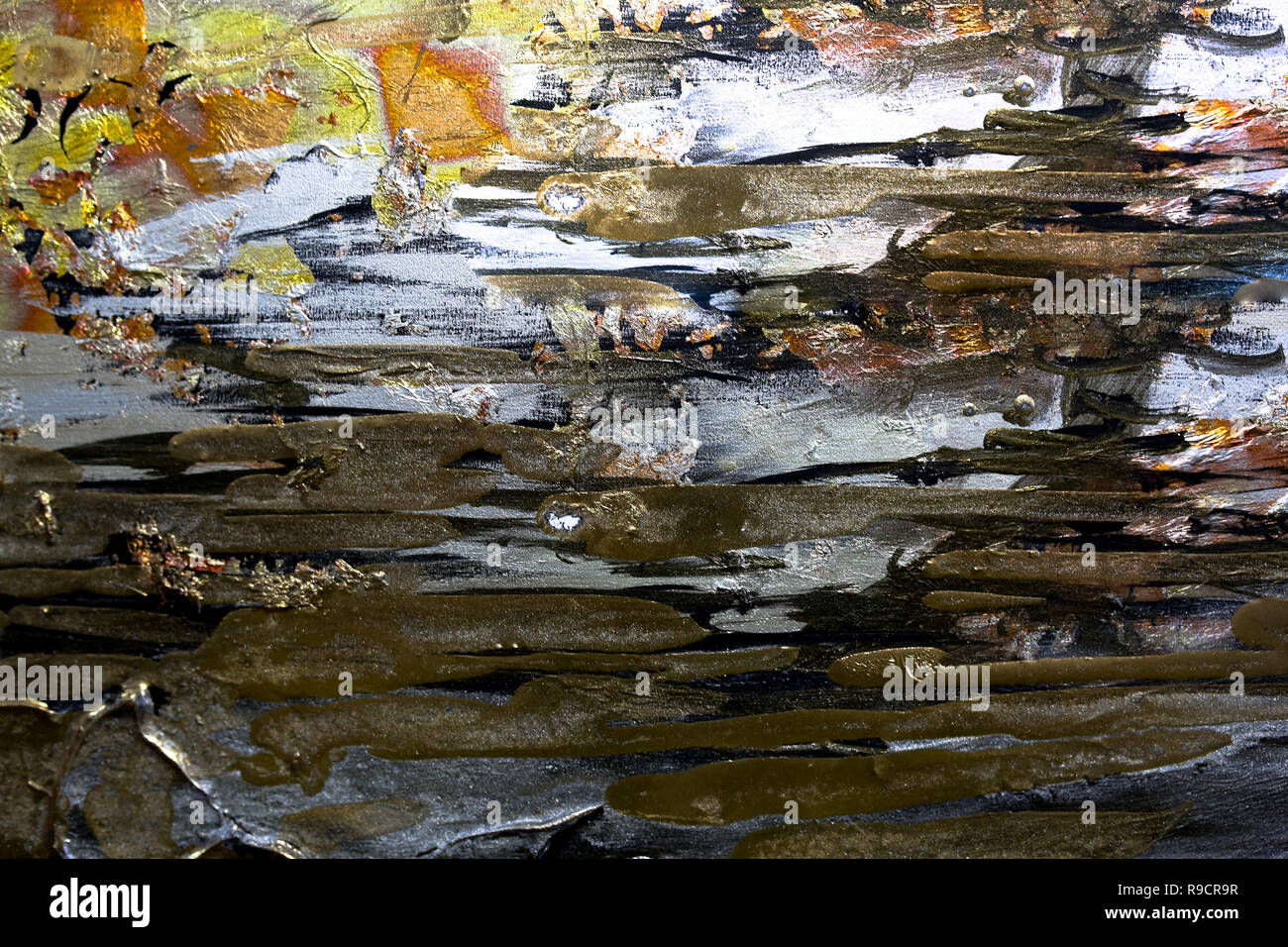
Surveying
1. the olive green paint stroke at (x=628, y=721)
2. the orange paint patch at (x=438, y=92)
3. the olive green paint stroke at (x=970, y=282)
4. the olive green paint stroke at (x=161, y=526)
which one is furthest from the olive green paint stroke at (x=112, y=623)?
the olive green paint stroke at (x=970, y=282)

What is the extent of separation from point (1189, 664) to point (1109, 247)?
1017mm

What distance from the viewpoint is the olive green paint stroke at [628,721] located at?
6.05ft

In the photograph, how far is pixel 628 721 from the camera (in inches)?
74.0

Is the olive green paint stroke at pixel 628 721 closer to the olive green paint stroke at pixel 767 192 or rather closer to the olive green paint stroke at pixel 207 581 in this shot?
the olive green paint stroke at pixel 207 581

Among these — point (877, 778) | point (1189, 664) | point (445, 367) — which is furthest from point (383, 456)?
point (1189, 664)

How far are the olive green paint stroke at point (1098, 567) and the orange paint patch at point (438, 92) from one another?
147 cm

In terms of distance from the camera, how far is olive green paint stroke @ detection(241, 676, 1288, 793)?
1.84m

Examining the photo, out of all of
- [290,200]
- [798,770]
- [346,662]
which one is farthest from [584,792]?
[290,200]

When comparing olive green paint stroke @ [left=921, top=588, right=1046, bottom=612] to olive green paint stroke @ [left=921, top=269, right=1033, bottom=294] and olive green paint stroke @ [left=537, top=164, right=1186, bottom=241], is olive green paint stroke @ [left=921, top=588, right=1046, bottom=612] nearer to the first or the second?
olive green paint stroke @ [left=921, top=269, right=1033, bottom=294]

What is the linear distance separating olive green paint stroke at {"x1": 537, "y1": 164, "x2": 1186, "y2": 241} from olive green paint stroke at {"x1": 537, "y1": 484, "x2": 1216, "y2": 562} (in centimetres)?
61

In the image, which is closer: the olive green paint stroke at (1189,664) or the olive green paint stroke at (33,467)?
the olive green paint stroke at (33,467)

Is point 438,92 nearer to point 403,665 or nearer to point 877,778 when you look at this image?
point 403,665

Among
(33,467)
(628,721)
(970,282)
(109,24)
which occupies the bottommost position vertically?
(628,721)

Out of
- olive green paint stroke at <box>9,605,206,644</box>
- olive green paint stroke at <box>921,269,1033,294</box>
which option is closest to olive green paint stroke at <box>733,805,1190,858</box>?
olive green paint stroke at <box>921,269,1033,294</box>
